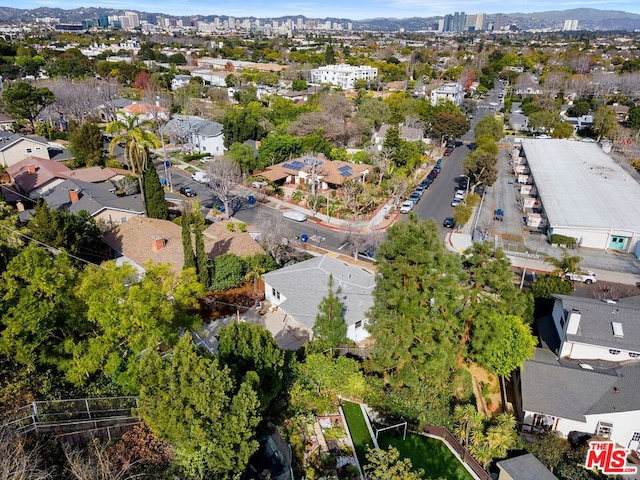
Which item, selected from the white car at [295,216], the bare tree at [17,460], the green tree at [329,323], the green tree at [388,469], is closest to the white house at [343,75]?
the white car at [295,216]

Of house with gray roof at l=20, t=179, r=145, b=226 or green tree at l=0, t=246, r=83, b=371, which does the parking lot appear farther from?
green tree at l=0, t=246, r=83, b=371

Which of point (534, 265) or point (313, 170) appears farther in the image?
point (313, 170)

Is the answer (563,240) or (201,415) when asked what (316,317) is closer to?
(201,415)

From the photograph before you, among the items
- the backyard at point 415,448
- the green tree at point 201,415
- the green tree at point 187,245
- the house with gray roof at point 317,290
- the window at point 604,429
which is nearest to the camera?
the green tree at point 201,415

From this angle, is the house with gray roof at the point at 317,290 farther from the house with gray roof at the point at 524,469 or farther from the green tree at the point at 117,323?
the house with gray roof at the point at 524,469

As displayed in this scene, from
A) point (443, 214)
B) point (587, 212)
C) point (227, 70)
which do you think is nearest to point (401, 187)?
point (443, 214)

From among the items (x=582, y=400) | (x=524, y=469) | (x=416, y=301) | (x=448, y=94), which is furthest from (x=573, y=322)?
(x=448, y=94)
